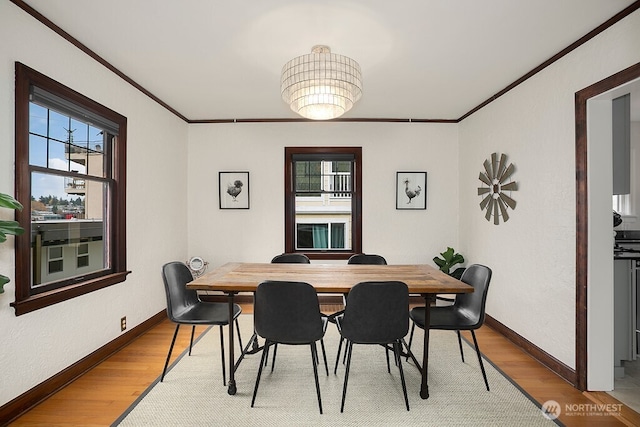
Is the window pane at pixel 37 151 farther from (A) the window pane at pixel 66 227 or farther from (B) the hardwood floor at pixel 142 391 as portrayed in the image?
(B) the hardwood floor at pixel 142 391

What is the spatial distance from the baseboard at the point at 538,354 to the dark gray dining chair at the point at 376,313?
1515mm

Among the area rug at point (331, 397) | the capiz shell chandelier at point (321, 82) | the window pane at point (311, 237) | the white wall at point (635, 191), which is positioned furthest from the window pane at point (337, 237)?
the white wall at point (635, 191)

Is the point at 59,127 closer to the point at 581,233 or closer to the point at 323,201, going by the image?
the point at 323,201

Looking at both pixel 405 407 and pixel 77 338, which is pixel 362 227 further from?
pixel 77 338

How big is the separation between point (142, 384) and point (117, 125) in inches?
91.2

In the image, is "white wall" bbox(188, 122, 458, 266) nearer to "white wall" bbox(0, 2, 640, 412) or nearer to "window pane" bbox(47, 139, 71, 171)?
"white wall" bbox(0, 2, 640, 412)

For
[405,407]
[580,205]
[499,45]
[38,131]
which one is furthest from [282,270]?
[499,45]

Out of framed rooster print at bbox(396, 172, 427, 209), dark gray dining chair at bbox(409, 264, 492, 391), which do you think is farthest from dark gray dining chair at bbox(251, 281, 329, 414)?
framed rooster print at bbox(396, 172, 427, 209)

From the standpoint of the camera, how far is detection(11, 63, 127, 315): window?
2094 millimetres

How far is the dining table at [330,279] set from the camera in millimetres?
2141

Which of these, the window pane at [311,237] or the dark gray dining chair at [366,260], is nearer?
the dark gray dining chair at [366,260]

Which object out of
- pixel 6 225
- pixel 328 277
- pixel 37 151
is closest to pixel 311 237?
pixel 328 277

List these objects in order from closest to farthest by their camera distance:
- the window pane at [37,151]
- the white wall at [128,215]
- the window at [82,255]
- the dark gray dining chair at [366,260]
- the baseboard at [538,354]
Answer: the white wall at [128,215], the window pane at [37,151], the baseboard at [538,354], the window at [82,255], the dark gray dining chair at [366,260]

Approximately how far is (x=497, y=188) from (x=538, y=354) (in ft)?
5.54
